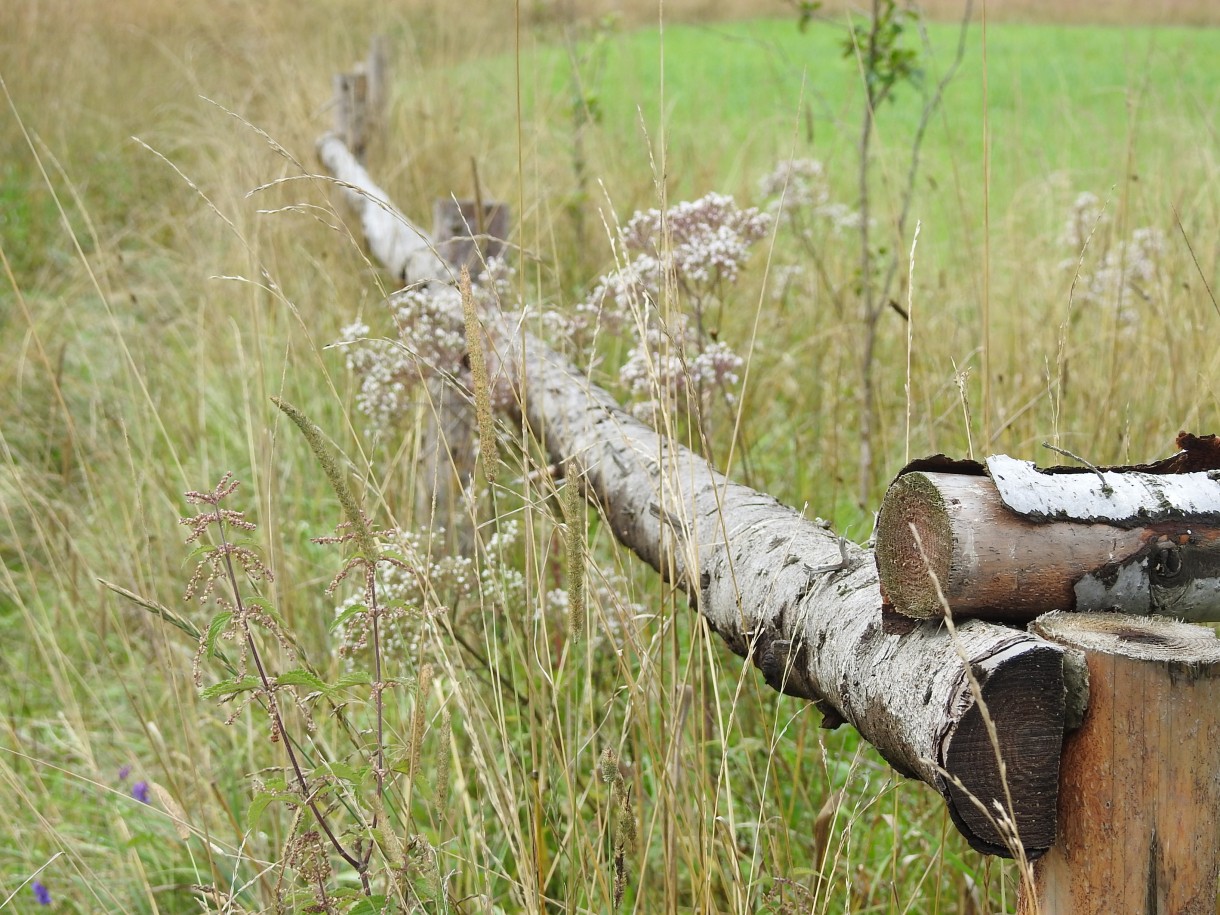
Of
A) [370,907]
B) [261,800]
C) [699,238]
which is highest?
[699,238]

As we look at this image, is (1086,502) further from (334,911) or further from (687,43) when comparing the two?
(687,43)

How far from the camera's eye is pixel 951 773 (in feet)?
3.38

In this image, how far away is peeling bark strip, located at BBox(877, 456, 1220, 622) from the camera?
43.8 inches

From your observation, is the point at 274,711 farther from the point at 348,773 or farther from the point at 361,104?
the point at 361,104

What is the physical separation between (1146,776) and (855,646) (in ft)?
1.14

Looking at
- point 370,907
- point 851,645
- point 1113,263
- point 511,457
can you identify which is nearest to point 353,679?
point 370,907

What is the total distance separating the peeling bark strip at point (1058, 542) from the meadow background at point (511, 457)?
222 mm

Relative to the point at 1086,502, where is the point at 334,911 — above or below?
below

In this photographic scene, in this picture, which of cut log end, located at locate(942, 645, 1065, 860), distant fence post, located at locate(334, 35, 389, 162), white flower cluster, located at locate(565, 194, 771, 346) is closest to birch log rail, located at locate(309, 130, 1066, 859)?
cut log end, located at locate(942, 645, 1065, 860)

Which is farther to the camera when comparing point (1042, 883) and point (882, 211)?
point (882, 211)

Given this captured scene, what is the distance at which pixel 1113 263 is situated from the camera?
13.1 feet

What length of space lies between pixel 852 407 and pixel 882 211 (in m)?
3.65

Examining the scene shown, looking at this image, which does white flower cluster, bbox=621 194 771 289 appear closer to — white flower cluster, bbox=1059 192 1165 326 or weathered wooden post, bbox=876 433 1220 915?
white flower cluster, bbox=1059 192 1165 326

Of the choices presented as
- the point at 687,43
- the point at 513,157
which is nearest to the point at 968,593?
the point at 513,157
